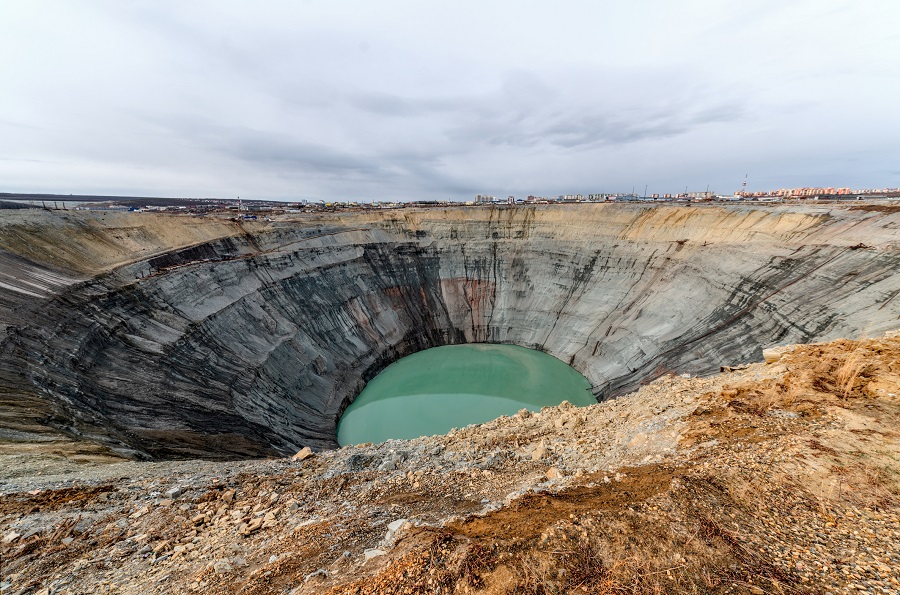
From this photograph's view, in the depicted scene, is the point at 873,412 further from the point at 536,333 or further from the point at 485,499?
the point at 536,333

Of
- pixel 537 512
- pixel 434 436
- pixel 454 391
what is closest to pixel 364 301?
pixel 454 391

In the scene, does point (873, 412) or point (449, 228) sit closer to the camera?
point (873, 412)

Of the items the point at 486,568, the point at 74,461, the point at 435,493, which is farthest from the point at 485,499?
the point at 74,461

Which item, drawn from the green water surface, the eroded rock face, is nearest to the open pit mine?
the eroded rock face

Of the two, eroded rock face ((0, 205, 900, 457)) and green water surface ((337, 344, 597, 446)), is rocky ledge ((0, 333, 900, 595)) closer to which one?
eroded rock face ((0, 205, 900, 457))

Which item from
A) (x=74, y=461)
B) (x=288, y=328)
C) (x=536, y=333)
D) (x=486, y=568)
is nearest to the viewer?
(x=486, y=568)

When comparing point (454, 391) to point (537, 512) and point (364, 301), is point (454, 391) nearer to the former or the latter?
point (364, 301)

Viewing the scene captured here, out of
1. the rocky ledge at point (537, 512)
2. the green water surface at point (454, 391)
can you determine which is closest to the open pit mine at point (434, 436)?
the rocky ledge at point (537, 512)
